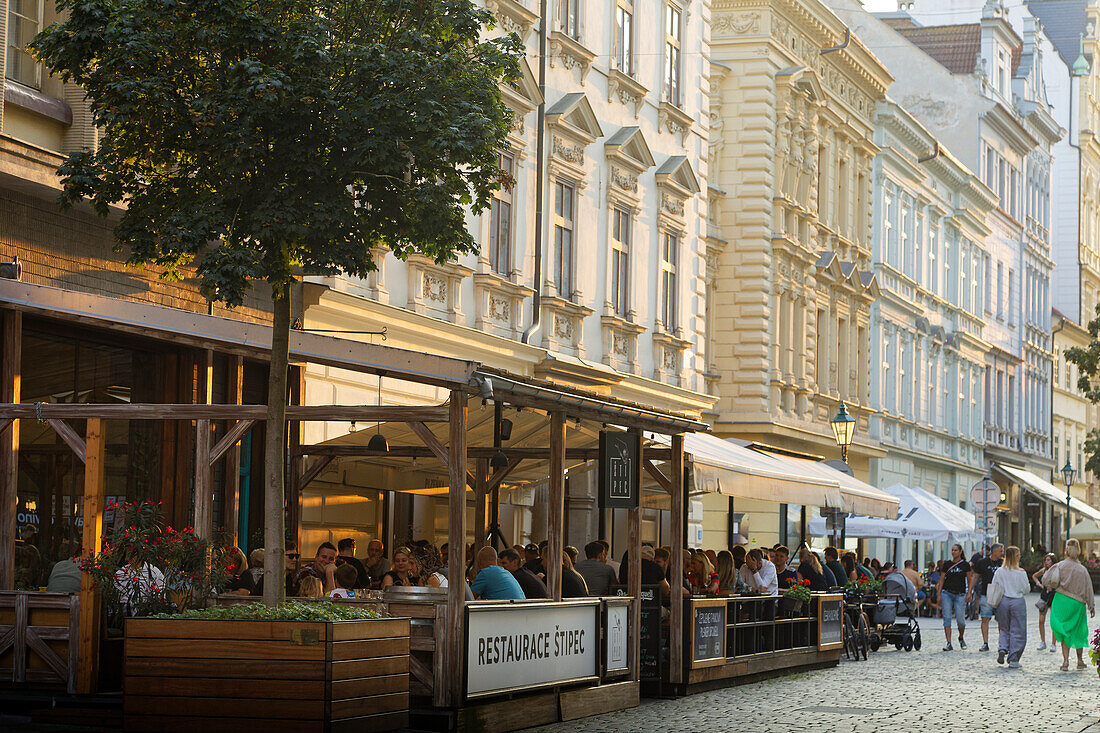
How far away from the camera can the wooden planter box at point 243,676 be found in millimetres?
11266

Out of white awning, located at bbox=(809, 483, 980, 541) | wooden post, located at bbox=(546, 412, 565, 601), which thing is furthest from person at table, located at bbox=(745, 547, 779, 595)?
white awning, located at bbox=(809, 483, 980, 541)

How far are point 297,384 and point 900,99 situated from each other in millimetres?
42006

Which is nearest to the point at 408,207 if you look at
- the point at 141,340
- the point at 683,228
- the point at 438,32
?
the point at 438,32

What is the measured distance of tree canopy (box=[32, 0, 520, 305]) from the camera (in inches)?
446

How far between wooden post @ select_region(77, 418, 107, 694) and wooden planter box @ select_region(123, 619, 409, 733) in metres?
1.40

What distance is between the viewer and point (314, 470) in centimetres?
1886

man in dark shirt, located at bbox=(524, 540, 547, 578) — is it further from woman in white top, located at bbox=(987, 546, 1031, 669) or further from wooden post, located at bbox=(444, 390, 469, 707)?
woman in white top, located at bbox=(987, 546, 1031, 669)

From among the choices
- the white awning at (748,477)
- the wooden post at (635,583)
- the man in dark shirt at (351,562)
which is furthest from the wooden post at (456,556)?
the white awning at (748,477)

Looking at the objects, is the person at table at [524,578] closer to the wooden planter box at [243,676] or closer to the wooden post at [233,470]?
the wooden planter box at [243,676]

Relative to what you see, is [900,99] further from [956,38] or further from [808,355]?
[808,355]

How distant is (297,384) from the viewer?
19797 millimetres

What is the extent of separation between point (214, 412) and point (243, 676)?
2.35m

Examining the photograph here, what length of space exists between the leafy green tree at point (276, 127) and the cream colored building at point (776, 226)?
24182 millimetres

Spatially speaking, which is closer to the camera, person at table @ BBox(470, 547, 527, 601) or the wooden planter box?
the wooden planter box
